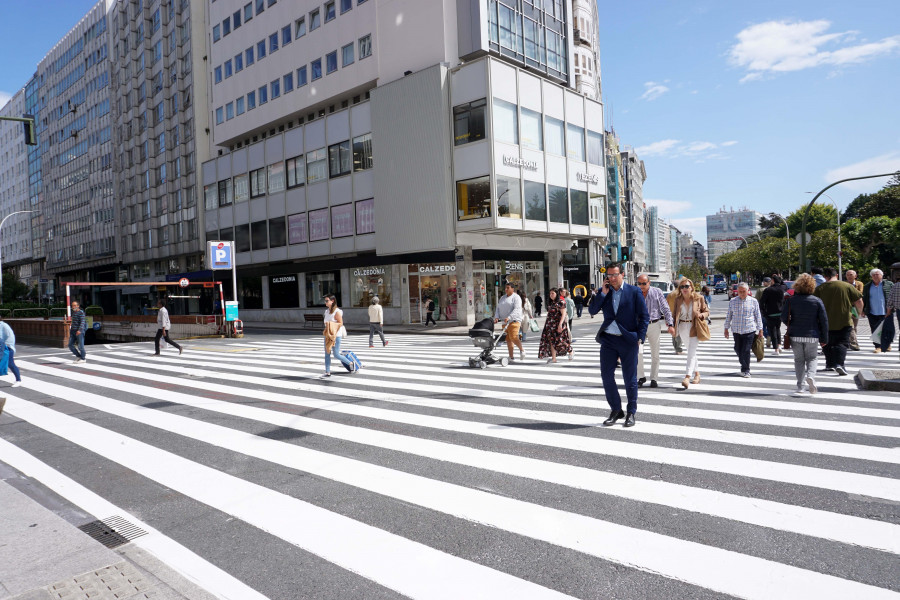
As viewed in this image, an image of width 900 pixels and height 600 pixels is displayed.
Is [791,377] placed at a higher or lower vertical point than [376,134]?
lower

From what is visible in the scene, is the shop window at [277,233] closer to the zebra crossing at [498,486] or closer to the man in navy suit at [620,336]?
the zebra crossing at [498,486]

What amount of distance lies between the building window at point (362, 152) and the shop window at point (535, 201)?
9139 mm

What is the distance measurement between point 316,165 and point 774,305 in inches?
1104

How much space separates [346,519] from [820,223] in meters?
94.1

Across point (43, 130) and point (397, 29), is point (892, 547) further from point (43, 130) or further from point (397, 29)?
point (43, 130)

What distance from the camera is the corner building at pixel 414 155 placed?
1082 inches

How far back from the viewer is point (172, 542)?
12.9ft

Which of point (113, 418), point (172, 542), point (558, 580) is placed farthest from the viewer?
point (113, 418)

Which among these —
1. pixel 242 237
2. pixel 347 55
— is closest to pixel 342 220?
pixel 347 55

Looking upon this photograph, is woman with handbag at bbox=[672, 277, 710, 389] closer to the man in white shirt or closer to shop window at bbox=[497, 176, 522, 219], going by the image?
the man in white shirt

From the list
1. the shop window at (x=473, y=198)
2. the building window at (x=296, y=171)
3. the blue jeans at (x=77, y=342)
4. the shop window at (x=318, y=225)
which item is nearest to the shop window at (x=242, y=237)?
the building window at (x=296, y=171)

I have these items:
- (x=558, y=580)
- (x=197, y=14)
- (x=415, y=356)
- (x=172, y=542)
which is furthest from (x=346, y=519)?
(x=197, y=14)

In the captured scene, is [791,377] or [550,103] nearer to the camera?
[791,377]

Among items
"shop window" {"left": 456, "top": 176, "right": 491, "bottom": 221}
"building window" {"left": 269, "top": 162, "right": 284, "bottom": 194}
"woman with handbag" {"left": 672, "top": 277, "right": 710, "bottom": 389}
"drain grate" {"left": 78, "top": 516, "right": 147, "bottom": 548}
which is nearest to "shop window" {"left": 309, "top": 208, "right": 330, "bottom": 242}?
"building window" {"left": 269, "top": 162, "right": 284, "bottom": 194}
